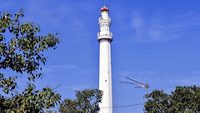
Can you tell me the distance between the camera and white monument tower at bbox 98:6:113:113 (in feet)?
324

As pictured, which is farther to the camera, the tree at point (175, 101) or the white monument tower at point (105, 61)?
the white monument tower at point (105, 61)

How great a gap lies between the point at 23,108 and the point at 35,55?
99.9 inches

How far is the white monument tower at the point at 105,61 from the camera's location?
3888 inches

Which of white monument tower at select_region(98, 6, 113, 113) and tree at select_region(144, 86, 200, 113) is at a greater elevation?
white monument tower at select_region(98, 6, 113, 113)

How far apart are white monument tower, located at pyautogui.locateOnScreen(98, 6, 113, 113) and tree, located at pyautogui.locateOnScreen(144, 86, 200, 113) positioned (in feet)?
84.3

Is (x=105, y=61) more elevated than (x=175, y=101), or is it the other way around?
(x=105, y=61)

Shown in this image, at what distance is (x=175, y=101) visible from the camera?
73250 mm

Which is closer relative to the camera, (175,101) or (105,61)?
(175,101)

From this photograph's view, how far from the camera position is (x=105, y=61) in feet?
330

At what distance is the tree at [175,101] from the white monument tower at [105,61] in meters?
25.7

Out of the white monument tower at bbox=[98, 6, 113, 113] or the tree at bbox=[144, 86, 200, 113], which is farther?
the white monument tower at bbox=[98, 6, 113, 113]

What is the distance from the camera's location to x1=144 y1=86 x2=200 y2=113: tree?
7188cm

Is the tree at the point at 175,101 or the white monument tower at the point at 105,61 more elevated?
the white monument tower at the point at 105,61

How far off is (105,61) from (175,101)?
29906 mm
